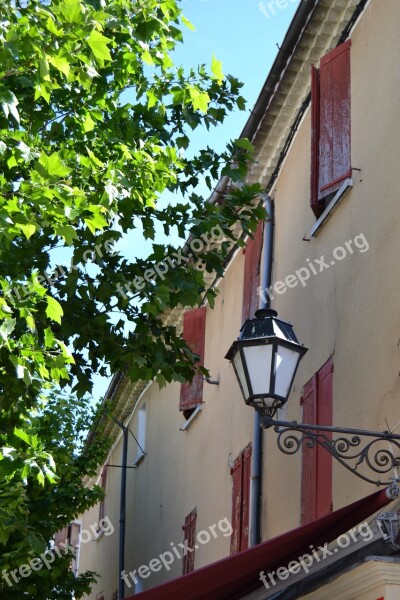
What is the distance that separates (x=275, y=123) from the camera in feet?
38.0

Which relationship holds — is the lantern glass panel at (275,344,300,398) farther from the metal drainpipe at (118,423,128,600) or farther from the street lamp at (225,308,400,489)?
the metal drainpipe at (118,423,128,600)

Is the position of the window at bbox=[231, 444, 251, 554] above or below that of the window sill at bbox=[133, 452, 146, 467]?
below

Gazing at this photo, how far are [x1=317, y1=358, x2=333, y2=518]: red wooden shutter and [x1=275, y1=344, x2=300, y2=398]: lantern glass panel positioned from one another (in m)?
2.09

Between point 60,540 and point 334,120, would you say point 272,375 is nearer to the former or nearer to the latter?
point 334,120

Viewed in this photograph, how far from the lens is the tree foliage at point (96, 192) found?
683cm

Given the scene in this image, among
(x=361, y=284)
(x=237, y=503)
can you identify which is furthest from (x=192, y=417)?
(x=361, y=284)

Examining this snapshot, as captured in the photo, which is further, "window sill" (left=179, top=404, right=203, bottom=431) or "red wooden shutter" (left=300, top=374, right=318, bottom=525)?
"window sill" (left=179, top=404, right=203, bottom=431)

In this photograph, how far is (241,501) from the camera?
11.7 m

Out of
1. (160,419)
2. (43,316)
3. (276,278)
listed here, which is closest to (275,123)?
(276,278)

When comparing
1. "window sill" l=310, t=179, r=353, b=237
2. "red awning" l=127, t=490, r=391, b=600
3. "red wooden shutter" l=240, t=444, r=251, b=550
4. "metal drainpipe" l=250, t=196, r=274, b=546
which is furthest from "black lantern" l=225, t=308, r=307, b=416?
"red wooden shutter" l=240, t=444, r=251, b=550

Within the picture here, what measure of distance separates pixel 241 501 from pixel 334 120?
14.8ft

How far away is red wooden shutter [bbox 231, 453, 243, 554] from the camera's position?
11.6 m

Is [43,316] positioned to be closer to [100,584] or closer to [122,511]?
[122,511]

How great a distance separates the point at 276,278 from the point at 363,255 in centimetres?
301
